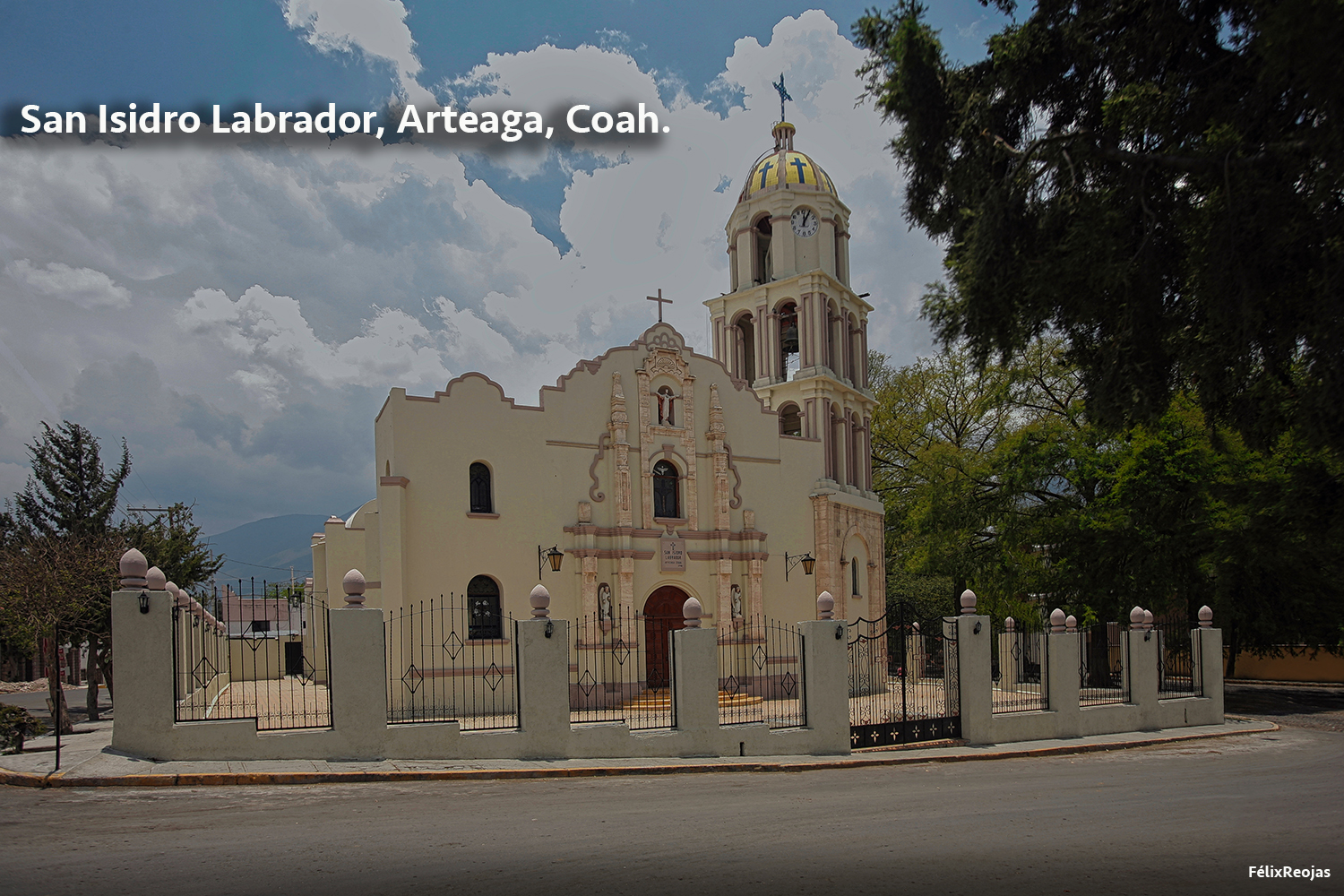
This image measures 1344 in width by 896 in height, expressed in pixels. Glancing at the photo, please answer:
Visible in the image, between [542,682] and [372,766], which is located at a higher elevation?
[542,682]

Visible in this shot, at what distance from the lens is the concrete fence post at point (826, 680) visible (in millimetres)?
15883

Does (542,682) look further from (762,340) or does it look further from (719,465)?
(762,340)

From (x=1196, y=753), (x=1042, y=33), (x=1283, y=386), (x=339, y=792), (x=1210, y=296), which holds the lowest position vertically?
(x=1196, y=753)

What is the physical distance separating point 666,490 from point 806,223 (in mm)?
9783

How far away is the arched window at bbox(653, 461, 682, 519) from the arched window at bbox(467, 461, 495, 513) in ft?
14.3

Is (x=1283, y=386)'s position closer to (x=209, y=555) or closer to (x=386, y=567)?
(x=386, y=567)

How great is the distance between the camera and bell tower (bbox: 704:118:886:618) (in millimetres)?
28000

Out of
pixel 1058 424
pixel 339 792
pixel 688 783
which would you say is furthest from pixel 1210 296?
pixel 1058 424

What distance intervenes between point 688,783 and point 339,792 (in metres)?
4.46

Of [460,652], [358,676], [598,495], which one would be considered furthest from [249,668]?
[358,676]

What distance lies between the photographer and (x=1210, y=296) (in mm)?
7180

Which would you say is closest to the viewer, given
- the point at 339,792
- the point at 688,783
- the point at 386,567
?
the point at 339,792

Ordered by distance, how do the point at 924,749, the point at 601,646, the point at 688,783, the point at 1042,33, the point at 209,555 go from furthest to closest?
1. the point at 209,555
2. the point at 601,646
3. the point at 924,749
4. the point at 688,783
5. the point at 1042,33

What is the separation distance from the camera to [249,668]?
1389 inches
